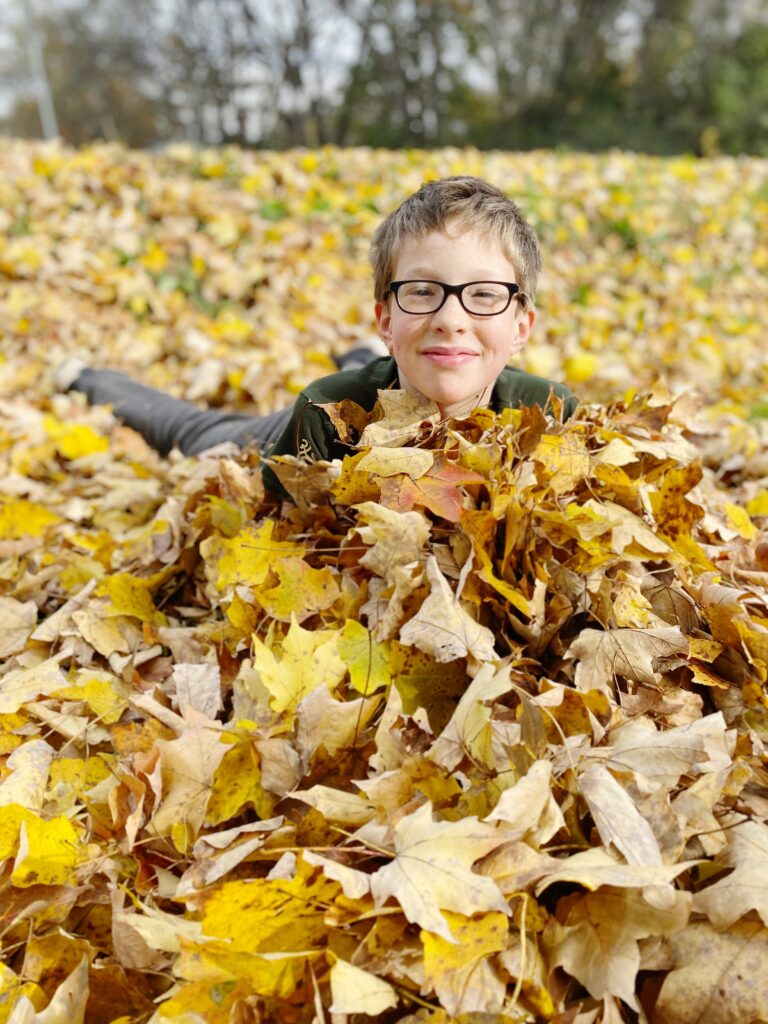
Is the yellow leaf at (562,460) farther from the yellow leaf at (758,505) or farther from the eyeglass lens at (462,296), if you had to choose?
the yellow leaf at (758,505)

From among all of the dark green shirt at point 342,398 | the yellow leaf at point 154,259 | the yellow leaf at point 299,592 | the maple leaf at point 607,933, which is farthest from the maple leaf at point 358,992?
the yellow leaf at point 154,259

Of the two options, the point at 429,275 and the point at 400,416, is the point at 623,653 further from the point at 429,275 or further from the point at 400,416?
the point at 429,275

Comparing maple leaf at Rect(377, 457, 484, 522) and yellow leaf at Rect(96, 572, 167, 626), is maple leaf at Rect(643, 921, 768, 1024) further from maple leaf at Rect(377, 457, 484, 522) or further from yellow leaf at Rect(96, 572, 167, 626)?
yellow leaf at Rect(96, 572, 167, 626)

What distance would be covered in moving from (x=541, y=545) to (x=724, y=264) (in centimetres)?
667

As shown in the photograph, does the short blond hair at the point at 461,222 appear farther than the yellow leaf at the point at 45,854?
Yes

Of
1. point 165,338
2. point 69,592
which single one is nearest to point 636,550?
point 69,592

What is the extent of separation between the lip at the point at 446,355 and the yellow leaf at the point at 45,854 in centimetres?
120

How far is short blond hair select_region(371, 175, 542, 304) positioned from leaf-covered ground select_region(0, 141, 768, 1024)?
0.44 metres

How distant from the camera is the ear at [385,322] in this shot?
2064mm

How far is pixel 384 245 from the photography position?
2088 mm

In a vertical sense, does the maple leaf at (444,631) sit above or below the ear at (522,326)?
below

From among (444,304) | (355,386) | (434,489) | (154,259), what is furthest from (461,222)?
(154,259)

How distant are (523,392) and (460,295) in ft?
1.83

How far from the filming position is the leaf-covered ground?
0.97 m
